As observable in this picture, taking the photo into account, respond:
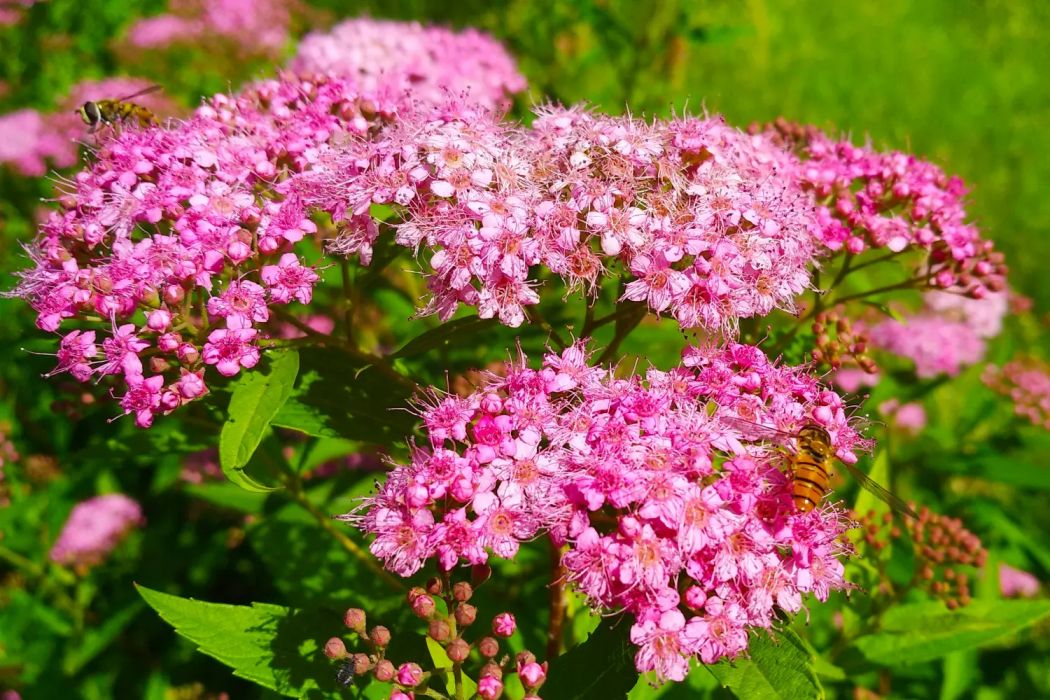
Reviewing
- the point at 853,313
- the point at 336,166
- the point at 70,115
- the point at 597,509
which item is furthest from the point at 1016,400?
the point at 70,115

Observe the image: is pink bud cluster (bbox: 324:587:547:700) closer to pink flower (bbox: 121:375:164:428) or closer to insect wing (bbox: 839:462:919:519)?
pink flower (bbox: 121:375:164:428)

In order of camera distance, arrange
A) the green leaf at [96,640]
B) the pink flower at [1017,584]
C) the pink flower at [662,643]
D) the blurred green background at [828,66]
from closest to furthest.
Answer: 1. the pink flower at [662,643]
2. the green leaf at [96,640]
3. the pink flower at [1017,584]
4. the blurred green background at [828,66]

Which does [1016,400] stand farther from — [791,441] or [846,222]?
[791,441]

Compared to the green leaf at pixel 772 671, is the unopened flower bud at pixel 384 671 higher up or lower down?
lower down

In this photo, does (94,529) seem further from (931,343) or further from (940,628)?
(931,343)

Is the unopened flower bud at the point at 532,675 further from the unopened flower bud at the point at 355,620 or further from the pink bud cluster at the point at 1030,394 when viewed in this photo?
the pink bud cluster at the point at 1030,394

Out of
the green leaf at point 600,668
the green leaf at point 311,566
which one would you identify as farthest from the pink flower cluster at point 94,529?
the green leaf at point 600,668
